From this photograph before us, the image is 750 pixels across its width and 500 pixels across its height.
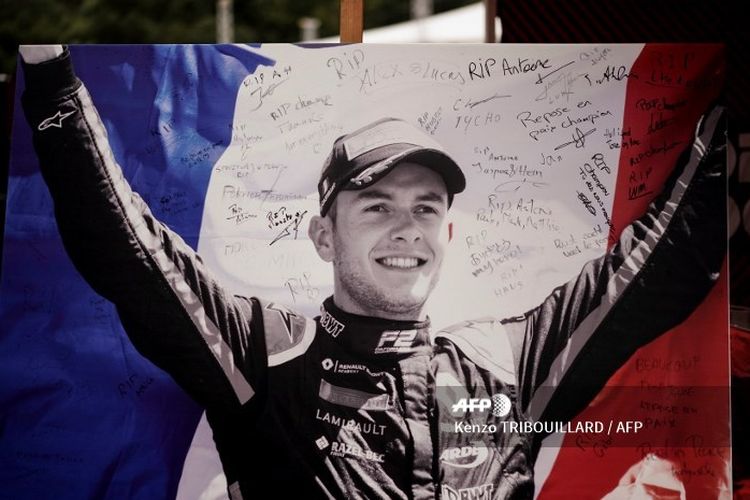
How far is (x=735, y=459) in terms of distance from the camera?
2.90 m

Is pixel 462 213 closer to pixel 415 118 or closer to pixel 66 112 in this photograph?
pixel 415 118

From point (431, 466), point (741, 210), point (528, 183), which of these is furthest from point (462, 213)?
point (741, 210)

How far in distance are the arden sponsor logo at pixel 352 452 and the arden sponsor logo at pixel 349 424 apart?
5cm

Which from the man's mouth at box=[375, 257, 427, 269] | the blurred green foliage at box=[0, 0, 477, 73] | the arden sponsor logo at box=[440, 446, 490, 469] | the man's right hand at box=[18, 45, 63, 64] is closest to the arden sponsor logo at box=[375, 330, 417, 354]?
the man's mouth at box=[375, 257, 427, 269]

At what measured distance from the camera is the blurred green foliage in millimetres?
18875

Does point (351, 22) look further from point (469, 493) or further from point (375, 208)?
point (469, 493)

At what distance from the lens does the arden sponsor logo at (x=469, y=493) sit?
257 cm

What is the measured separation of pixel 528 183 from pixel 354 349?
2.26 ft
